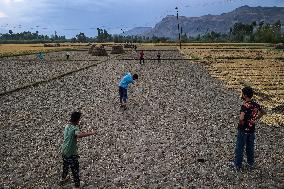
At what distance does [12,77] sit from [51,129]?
2653 cm

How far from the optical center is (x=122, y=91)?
23641mm

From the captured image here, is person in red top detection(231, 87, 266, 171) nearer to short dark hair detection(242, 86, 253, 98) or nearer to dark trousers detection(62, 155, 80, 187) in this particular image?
short dark hair detection(242, 86, 253, 98)

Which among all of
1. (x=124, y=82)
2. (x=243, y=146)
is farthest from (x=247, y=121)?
(x=124, y=82)

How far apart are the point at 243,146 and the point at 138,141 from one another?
5427 millimetres

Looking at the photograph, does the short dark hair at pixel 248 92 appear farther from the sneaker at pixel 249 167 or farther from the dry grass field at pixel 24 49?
the dry grass field at pixel 24 49

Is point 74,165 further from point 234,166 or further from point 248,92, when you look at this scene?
point 248,92

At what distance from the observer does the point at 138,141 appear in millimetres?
16906

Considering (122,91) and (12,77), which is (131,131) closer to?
(122,91)

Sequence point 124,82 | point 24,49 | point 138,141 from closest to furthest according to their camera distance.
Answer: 1. point 138,141
2. point 124,82
3. point 24,49

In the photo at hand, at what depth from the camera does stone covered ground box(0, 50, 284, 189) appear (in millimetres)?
12516

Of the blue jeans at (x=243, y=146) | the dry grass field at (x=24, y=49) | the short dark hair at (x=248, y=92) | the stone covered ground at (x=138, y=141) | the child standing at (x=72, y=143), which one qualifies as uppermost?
the short dark hair at (x=248, y=92)

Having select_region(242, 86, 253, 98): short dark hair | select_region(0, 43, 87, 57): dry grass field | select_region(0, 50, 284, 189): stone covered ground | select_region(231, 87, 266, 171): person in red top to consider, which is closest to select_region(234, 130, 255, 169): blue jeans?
select_region(231, 87, 266, 171): person in red top

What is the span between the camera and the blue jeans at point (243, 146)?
12805 millimetres

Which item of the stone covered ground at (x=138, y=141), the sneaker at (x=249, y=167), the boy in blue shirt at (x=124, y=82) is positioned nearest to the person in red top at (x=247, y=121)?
the sneaker at (x=249, y=167)
